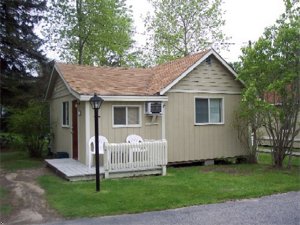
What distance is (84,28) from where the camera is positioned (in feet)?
94.0

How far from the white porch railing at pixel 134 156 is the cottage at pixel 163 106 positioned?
1456 mm

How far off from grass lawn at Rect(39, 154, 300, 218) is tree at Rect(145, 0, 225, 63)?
63.3 ft

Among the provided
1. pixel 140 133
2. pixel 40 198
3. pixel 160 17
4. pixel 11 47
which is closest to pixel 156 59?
pixel 160 17

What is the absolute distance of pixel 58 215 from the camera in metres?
6.34

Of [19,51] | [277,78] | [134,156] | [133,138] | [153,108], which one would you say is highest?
[19,51]

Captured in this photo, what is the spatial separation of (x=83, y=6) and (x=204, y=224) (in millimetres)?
26295

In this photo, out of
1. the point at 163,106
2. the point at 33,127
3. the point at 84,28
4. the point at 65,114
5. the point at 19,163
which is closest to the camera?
the point at 163,106

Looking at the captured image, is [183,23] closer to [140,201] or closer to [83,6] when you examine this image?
[83,6]

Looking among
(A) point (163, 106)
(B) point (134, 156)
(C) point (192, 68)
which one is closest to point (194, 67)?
(C) point (192, 68)

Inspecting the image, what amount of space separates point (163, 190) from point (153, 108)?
389 cm

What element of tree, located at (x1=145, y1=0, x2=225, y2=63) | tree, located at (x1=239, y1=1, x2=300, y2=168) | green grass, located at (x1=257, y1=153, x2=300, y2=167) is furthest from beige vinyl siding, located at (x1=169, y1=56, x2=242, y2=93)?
tree, located at (x1=145, y1=0, x2=225, y2=63)

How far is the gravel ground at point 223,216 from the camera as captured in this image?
5.83m

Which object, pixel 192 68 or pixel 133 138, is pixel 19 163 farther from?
pixel 192 68

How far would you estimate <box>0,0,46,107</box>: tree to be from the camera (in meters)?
19.3
